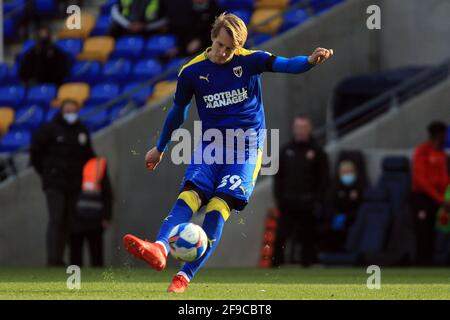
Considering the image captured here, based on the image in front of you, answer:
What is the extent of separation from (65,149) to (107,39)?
578cm

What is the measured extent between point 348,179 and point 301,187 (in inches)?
40.4

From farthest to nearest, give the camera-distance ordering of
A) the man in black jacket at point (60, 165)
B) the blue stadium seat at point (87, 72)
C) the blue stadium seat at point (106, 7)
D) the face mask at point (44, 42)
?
the blue stadium seat at point (106, 7), the blue stadium seat at point (87, 72), the face mask at point (44, 42), the man in black jacket at point (60, 165)

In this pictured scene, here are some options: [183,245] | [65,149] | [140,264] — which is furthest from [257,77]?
[140,264]

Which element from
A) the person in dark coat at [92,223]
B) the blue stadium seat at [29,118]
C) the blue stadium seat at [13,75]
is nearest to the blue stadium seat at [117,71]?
the blue stadium seat at [29,118]

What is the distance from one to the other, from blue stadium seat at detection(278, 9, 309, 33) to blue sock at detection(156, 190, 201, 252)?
10698mm

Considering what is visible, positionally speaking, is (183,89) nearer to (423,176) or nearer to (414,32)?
(423,176)

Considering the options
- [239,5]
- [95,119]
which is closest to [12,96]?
[95,119]

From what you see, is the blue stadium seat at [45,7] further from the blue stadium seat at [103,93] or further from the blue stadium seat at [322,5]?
the blue stadium seat at [322,5]

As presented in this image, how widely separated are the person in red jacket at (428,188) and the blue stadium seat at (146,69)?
5158mm

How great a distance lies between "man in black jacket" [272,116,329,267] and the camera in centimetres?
1778

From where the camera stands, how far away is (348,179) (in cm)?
1869

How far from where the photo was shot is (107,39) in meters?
23.3

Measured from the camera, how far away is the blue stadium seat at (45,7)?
25.0 metres
